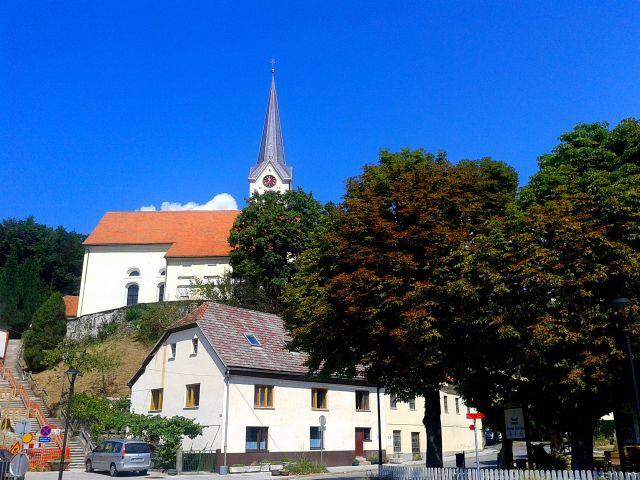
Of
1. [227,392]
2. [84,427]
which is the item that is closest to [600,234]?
[227,392]

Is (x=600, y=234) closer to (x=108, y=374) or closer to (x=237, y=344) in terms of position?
(x=237, y=344)

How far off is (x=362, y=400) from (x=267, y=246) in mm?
19599

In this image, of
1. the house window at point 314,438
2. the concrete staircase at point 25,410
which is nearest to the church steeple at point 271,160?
the concrete staircase at point 25,410

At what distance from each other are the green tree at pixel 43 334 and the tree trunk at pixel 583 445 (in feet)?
152

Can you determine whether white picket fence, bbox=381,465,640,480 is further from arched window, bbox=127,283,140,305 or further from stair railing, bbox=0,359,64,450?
arched window, bbox=127,283,140,305

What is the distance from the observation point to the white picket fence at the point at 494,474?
16.0 metres

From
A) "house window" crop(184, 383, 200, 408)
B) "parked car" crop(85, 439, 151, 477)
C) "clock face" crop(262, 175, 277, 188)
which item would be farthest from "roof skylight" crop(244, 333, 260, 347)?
"clock face" crop(262, 175, 277, 188)

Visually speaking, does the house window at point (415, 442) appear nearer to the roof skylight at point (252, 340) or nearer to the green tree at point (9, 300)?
the roof skylight at point (252, 340)

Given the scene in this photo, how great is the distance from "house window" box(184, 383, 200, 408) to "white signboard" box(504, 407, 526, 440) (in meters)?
18.0

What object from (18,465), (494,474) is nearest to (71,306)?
(18,465)

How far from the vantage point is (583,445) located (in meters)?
20.0

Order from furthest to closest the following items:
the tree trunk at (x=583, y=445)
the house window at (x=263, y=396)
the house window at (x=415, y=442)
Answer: the house window at (x=415, y=442), the house window at (x=263, y=396), the tree trunk at (x=583, y=445)

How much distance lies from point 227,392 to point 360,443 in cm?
1072

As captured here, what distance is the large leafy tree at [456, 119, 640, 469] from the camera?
1688 centimetres
